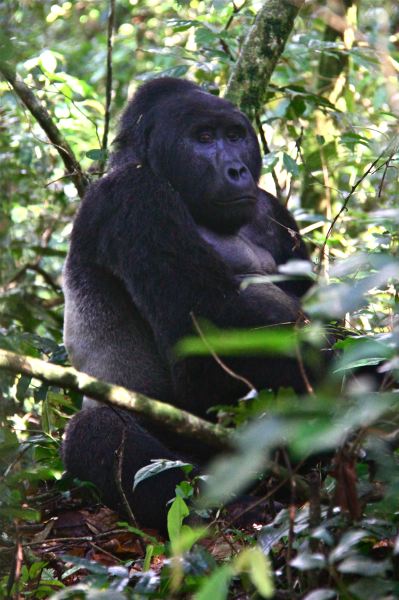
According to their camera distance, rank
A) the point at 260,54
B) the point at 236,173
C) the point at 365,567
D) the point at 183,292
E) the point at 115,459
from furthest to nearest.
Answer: the point at 260,54 < the point at 236,173 < the point at 183,292 < the point at 115,459 < the point at 365,567

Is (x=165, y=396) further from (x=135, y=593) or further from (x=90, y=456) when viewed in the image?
(x=135, y=593)

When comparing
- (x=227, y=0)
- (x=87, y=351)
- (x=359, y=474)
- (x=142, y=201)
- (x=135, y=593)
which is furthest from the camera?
(x=227, y=0)

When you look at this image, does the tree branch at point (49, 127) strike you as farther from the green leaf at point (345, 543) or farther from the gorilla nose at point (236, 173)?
the green leaf at point (345, 543)

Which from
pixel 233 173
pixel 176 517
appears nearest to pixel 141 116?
pixel 233 173

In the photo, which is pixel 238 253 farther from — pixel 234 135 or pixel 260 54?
pixel 260 54

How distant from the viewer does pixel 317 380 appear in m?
3.42

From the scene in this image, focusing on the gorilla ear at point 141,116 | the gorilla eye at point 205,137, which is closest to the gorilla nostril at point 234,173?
the gorilla eye at point 205,137

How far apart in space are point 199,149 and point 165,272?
768mm

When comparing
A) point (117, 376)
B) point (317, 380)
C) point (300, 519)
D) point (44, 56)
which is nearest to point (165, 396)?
point (117, 376)

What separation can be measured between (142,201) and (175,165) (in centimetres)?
42

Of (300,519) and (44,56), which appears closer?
(300,519)

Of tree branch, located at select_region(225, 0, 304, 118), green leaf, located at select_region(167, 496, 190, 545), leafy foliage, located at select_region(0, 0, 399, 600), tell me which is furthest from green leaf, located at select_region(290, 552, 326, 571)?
tree branch, located at select_region(225, 0, 304, 118)

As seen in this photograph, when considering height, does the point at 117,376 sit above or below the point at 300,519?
below

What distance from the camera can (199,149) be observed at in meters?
4.05
